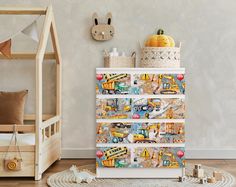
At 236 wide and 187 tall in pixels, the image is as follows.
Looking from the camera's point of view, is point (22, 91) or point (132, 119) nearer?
point (132, 119)

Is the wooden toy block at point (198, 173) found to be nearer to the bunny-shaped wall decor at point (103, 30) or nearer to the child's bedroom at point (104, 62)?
the child's bedroom at point (104, 62)

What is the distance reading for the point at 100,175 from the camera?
353cm

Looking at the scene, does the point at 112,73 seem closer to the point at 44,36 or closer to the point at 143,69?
the point at 143,69

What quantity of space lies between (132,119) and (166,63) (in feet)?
1.70

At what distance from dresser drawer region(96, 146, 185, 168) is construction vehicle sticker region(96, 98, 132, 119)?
253mm

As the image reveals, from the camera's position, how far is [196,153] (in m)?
4.42

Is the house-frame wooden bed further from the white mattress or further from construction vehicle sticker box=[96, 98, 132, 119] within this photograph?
construction vehicle sticker box=[96, 98, 132, 119]

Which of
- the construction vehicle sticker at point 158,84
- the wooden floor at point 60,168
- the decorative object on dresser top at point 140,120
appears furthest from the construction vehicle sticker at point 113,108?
the wooden floor at point 60,168

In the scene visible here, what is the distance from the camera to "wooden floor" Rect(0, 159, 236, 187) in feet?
10.9

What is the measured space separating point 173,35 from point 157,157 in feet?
4.58

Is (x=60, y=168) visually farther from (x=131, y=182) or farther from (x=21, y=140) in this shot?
(x=131, y=182)

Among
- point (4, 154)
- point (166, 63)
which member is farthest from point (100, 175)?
point (166, 63)

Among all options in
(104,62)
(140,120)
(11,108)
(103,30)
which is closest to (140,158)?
(140,120)

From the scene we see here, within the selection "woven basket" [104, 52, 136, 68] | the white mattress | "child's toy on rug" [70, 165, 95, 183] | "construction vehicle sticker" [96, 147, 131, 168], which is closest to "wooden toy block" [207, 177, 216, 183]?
"construction vehicle sticker" [96, 147, 131, 168]
